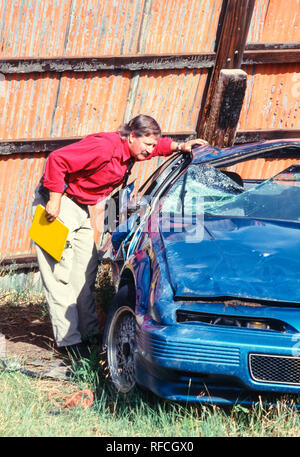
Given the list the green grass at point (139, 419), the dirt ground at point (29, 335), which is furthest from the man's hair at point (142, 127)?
the green grass at point (139, 419)

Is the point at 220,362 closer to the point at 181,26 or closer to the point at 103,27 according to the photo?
the point at 103,27

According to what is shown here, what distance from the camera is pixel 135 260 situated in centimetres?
444

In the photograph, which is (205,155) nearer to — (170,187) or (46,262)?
(170,187)

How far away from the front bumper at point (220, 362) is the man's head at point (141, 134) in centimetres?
192

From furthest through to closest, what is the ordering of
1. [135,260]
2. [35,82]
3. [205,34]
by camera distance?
[205,34] < [35,82] < [135,260]

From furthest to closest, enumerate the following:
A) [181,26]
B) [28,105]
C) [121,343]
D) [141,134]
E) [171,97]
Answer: [171,97] < [181,26] < [28,105] < [141,134] < [121,343]

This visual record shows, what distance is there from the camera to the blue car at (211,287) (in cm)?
354

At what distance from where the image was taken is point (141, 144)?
Answer: 530cm

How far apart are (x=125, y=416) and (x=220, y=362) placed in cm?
80

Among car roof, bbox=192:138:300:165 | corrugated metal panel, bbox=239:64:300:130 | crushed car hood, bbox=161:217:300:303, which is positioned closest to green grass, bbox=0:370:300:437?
crushed car hood, bbox=161:217:300:303

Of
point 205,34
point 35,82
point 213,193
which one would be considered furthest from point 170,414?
point 205,34

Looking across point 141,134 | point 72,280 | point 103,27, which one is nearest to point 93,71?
point 103,27

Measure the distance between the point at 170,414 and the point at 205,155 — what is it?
1.84 meters

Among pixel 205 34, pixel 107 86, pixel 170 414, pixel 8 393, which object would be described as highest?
pixel 205 34
